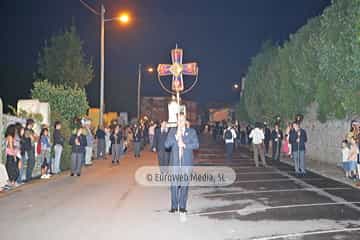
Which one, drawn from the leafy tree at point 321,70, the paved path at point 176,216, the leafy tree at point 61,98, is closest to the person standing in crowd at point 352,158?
the paved path at point 176,216

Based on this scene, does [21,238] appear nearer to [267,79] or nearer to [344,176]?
[344,176]

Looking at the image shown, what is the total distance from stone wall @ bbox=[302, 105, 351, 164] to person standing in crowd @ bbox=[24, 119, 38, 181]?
44.7 ft

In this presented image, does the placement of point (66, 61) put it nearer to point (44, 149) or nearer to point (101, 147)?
point (101, 147)

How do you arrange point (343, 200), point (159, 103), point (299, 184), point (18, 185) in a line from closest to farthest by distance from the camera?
1. point (343, 200)
2. point (18, 185)
3. point (299, 184)
4. point (159, 103)

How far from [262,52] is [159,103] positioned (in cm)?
3095

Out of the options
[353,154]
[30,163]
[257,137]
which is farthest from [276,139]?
[30,163]

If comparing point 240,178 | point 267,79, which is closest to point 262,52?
point 267,79

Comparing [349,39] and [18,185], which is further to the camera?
[349,39]

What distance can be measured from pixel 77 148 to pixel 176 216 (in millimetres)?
7646

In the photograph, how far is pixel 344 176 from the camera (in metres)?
17.2

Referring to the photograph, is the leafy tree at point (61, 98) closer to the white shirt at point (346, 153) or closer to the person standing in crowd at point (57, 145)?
the person standing in crowd at point (57, 145)

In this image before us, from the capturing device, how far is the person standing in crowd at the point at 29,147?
45.8 feet

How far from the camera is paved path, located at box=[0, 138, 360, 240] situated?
26.4 feet

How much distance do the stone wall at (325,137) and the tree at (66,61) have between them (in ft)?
43.8
